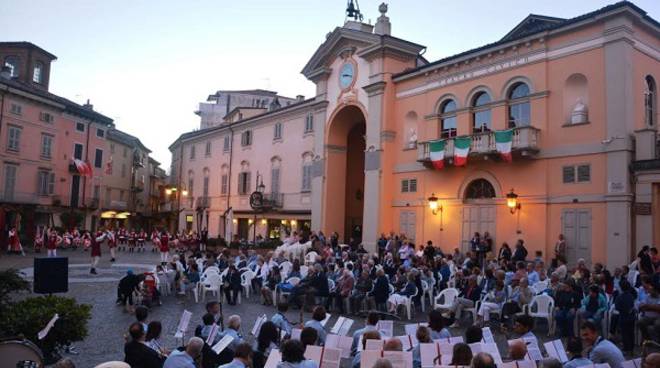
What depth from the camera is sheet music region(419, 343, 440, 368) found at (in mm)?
6949

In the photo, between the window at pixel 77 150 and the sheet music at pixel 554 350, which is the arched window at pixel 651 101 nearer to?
the sheet music at pixel 554 350

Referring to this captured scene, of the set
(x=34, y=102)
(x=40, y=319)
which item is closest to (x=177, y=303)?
(x=40, y=319)

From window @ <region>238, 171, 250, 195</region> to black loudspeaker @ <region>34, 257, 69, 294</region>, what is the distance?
29464 millimetres

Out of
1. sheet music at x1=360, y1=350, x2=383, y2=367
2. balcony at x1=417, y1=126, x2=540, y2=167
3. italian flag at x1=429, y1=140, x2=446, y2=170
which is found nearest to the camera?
sheet music at x1=360, y1=350, x2=383, y2=367

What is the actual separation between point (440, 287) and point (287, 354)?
11.3 m

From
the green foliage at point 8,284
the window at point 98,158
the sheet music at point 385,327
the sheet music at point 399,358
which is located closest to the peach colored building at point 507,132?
the sheet music at point 385,327

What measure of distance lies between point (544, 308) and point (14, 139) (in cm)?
3825

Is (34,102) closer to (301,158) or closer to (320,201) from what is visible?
(301,158)

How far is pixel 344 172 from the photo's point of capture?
3181cm

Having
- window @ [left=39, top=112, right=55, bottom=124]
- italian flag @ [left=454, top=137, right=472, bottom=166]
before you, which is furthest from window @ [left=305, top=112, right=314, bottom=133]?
window @ [left=39, top=112, right=55, bottom=124]

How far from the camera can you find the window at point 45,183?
133 ft

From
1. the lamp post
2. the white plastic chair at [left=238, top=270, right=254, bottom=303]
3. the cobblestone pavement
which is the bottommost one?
the cobblestone pavement

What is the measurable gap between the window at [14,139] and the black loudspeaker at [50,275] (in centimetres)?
3237

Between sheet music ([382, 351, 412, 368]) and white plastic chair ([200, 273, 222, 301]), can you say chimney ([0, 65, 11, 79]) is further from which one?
sheet music ([382, 351, 412, 368])
